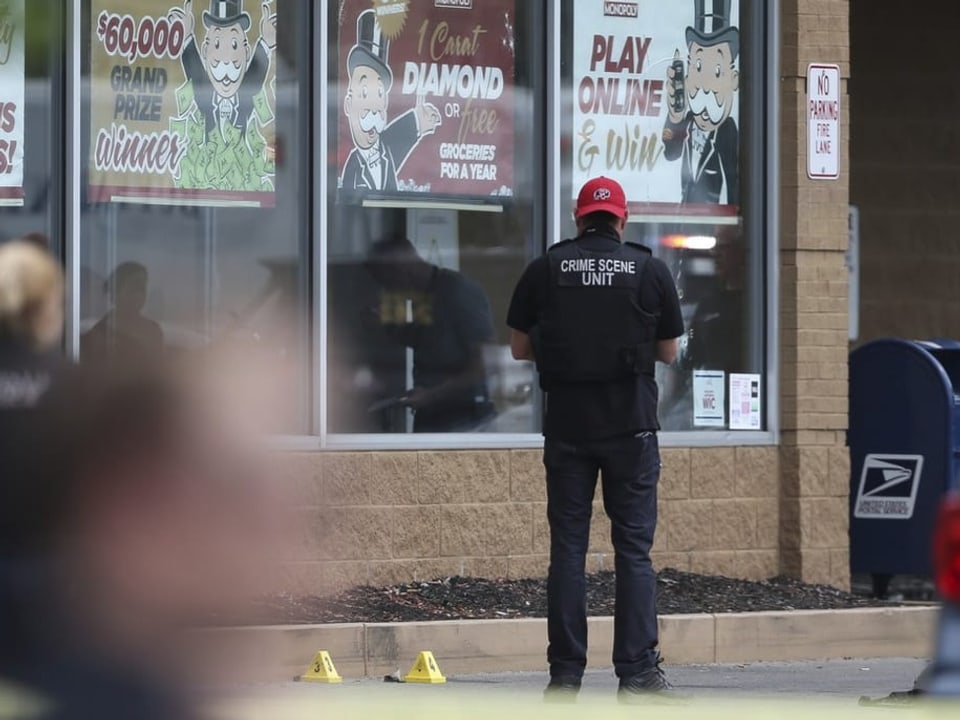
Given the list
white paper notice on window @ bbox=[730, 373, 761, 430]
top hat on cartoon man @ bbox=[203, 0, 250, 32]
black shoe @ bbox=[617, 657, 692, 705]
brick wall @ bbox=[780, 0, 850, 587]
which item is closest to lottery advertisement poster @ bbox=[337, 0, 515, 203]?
top hat on cartoon man @ bbox=[203, 0, 250, 32]

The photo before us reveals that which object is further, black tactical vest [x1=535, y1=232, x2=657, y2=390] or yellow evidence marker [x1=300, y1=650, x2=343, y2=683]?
yellow evidence marker [x1=300, y1=650, x2=343, y2=683]

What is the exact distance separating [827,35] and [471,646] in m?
4.26

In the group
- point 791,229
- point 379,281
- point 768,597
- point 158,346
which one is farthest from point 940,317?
point 158,346

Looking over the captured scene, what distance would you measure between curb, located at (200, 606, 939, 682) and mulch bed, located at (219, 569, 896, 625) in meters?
0.26

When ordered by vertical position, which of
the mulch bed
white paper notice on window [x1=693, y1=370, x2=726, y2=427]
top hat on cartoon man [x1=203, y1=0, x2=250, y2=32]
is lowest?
the mulch bed

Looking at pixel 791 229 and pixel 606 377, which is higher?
pixel 791 229

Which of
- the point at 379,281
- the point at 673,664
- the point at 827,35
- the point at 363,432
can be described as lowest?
the point at 673,664

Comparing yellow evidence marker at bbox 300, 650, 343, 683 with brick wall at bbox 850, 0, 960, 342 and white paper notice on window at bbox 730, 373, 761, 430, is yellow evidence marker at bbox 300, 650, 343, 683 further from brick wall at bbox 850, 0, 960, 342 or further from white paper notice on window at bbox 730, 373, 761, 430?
brick wall at bbox 850, 0, 960, 342

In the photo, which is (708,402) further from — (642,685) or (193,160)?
(642,685)

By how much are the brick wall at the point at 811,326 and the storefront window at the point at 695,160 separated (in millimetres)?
171

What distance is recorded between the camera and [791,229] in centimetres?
1120

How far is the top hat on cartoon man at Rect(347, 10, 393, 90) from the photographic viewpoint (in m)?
10.6

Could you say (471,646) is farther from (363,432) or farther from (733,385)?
(733,385)

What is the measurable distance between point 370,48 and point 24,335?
24.5 ft
